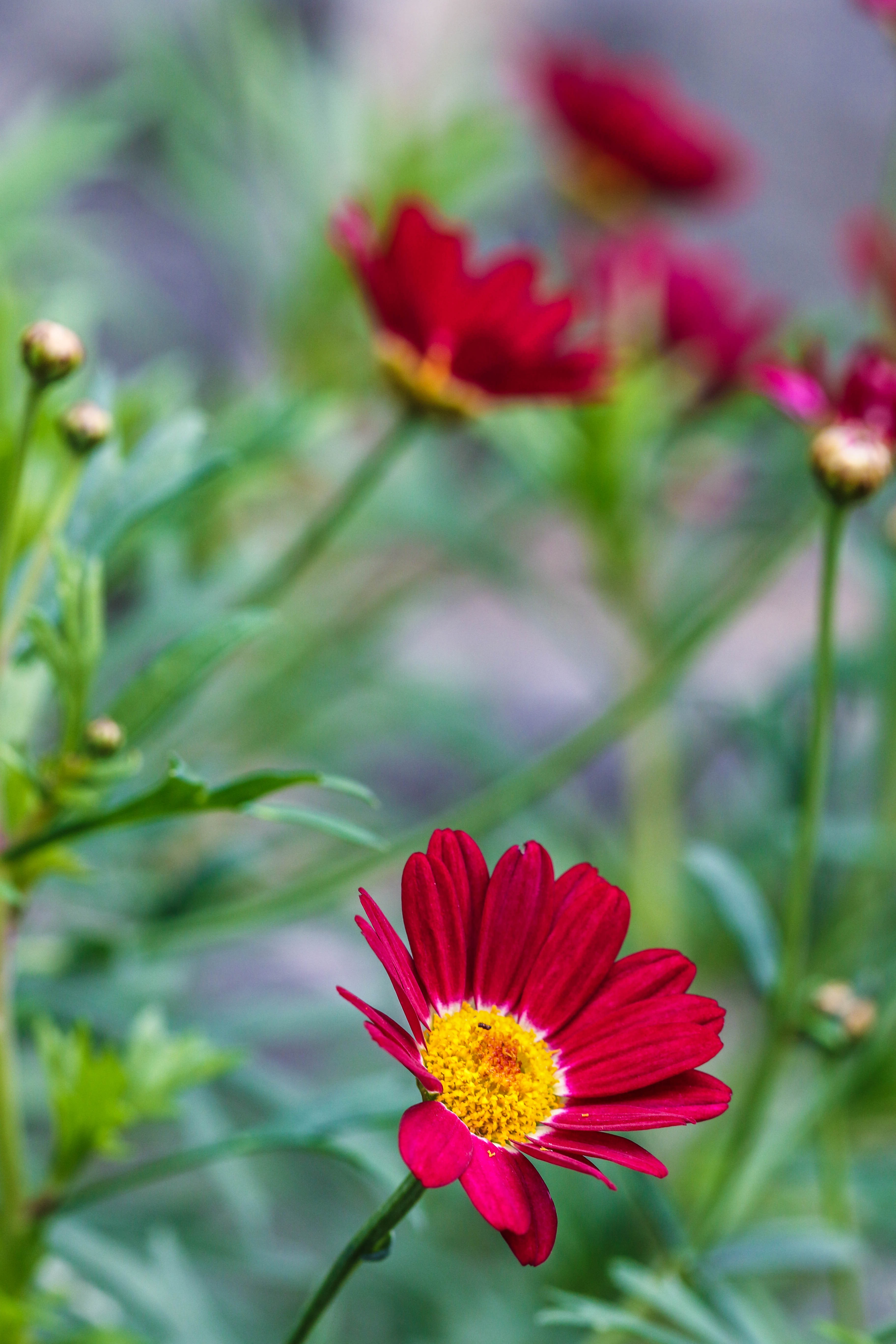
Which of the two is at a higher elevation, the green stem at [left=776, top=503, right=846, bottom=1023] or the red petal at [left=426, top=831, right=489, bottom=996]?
the red petal at [left=426, top=831, right=489, bottom=996]

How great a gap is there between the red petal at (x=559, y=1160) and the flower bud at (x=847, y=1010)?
0.56 feet

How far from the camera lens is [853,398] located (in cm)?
48

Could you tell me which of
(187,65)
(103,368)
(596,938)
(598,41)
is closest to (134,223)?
(187,65)

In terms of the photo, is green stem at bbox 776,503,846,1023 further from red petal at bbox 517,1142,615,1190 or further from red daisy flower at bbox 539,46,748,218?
red daisy flower at bbox 539,46,748,218

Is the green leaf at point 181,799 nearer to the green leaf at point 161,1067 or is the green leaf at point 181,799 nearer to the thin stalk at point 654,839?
the green leaf at point 161,1067

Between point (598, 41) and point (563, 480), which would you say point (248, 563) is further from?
point (598, 41)

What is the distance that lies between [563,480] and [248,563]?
26cm

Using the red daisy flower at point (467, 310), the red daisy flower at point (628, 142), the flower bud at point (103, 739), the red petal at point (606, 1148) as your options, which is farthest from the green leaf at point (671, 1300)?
the red daisy flower at point (628, 142)

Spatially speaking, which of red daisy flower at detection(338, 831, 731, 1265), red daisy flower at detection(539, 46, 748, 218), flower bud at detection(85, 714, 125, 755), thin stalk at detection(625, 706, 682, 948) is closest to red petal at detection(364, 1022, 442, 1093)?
red daisy flower at detection(338, 831, 731, 1265)

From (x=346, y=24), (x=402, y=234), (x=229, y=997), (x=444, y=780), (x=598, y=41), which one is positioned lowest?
(x=444, y=780)

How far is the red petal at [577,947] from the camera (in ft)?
1.11

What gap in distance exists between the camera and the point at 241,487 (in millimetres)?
752

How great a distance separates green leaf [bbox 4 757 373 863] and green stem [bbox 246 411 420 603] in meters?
0.19

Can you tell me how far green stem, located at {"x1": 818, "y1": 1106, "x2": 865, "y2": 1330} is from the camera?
56 cm
